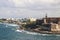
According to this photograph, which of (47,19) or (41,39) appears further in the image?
(47,19)

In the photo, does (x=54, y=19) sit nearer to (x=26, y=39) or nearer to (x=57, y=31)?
(x=57, y=31)

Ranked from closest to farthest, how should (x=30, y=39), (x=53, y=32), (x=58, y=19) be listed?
1. (x=30, y=39)
2. (x=53, y=32)
3. (x=58, y=19)

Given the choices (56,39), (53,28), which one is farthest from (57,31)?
(56,39)

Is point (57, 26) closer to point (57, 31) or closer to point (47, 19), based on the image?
point (57, 31)

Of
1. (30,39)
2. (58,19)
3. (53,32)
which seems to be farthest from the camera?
(58,19)

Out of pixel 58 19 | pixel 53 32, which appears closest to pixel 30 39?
pixel 53 32

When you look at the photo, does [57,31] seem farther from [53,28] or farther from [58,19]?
[58,19]

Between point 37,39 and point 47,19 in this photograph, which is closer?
point 37,39
